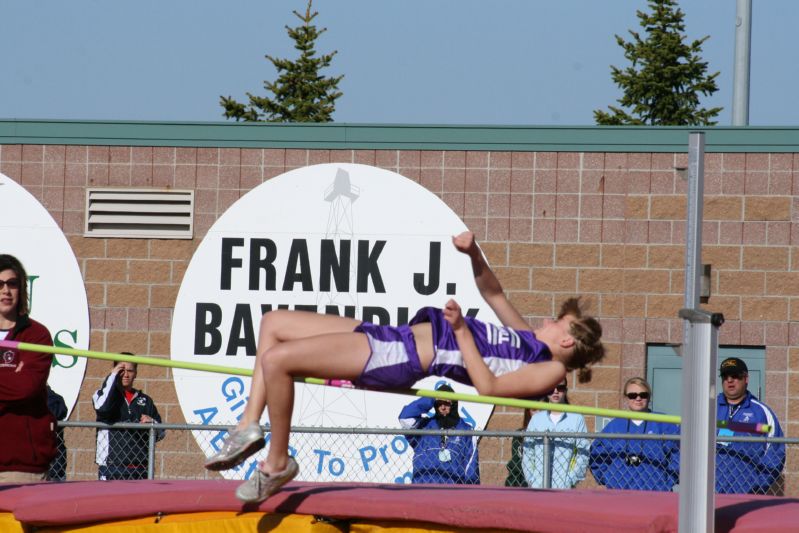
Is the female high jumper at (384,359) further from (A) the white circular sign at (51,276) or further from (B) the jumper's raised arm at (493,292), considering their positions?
(A) the white circular sign at (51,276)

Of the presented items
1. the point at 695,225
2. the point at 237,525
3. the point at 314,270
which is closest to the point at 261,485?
the point at 237,525

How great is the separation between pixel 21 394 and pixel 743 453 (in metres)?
4.63

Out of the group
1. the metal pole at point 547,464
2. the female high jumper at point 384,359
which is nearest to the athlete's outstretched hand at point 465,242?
the female high jumper at point 384,359

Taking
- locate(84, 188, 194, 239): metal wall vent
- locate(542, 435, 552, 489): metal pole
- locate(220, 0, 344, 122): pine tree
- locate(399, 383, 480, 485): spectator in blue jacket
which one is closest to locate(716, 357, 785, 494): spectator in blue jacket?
locate(542, 435, 552, 489): metal pole

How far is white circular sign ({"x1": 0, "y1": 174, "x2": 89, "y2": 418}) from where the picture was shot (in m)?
11.1

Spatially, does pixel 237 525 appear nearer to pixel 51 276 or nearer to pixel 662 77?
pixel 51 276

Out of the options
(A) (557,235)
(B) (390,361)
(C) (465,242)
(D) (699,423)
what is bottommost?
(D) (699,423)

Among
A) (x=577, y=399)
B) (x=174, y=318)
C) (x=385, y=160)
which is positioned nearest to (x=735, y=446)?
(x=577, y=399)

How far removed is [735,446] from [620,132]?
356cm

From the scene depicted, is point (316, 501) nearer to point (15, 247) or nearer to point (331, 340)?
point (331, 340)

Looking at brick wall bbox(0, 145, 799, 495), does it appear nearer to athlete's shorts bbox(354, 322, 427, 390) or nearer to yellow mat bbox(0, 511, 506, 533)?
yellow mat bbox(0, 511, 506, 533)

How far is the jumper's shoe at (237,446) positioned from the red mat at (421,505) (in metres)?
0.49

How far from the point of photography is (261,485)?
5.64 metres

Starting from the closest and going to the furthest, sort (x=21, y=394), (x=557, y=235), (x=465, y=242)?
(x=465, y=242), (x=21, y=394), (x=557, y=235)
